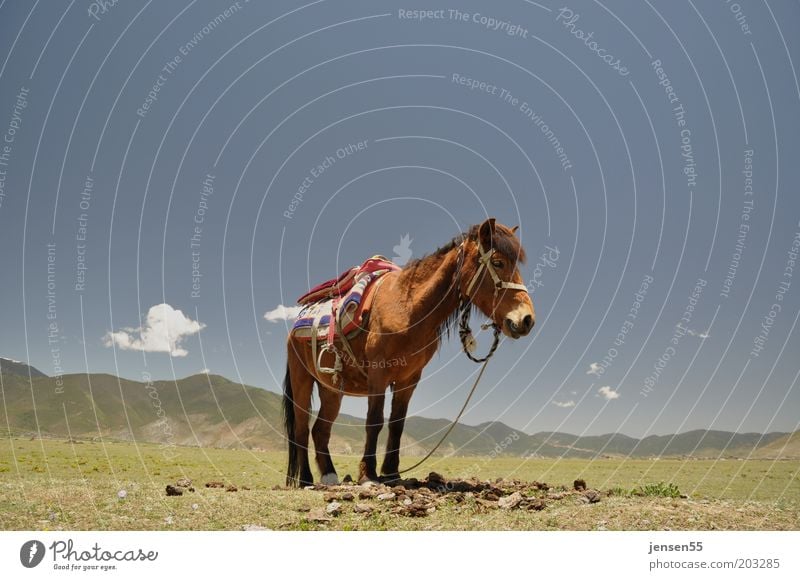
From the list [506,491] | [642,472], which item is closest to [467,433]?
[642,472]

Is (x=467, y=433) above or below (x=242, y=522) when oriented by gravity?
below

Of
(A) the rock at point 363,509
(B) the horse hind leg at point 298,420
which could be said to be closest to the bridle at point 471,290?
(A) the rock at point 363,509

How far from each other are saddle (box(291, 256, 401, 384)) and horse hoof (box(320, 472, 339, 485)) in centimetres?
198

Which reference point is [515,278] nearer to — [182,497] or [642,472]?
[182,497]

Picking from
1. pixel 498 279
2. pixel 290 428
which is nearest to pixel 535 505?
Result: pixel 498 279

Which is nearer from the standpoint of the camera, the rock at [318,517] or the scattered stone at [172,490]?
the rock at [318,517]

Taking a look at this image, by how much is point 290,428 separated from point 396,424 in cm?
365

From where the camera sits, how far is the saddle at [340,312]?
30.3 ft

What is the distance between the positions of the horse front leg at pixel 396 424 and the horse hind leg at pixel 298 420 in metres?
2.67

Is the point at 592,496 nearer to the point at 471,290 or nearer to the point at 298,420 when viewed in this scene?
the point at 471,290

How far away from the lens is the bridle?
25.6 feet

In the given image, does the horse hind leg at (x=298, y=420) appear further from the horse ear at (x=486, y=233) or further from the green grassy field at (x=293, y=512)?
the horse ear at (x=486, y=233)

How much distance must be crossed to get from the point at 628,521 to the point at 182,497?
633 centimetres

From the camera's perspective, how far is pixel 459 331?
8.60 metres
